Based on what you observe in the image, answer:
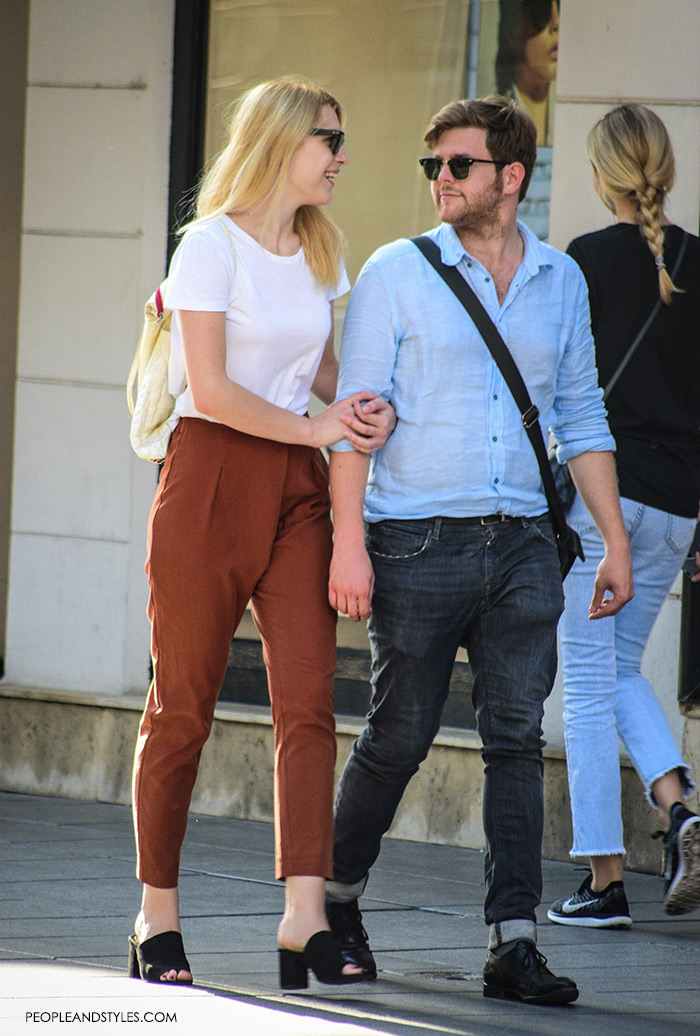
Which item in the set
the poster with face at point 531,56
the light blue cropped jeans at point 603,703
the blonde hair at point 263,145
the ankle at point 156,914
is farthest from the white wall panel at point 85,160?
the ankle at point 156,914

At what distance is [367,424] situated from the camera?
4.19 m

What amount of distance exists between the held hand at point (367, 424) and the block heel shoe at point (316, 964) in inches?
44.6

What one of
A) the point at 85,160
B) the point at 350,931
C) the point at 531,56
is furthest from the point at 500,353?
the point at 85,160

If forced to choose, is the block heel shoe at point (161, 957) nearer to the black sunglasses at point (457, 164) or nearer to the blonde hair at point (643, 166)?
the black sunglasses at point (457, 164)

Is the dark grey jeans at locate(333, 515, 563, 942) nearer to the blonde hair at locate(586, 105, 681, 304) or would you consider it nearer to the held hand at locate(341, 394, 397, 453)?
the held hand at locate(341, 394, 397, 453)

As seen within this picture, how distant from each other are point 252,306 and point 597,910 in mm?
2218

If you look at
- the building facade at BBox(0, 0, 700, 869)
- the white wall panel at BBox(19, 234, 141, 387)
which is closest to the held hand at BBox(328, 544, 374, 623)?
the building facade at BBox(0, 0, 700, 869)

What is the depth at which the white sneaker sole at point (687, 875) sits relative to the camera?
5.04m

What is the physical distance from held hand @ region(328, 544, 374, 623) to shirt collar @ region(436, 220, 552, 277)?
75 centimetres

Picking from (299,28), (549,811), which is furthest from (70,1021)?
(299,28)

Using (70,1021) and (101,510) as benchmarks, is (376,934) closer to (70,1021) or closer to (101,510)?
(70,1021)

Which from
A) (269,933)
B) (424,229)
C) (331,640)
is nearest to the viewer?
(331,640)

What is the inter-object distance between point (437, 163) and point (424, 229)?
9.06 feet

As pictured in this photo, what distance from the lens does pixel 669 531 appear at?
538cm
